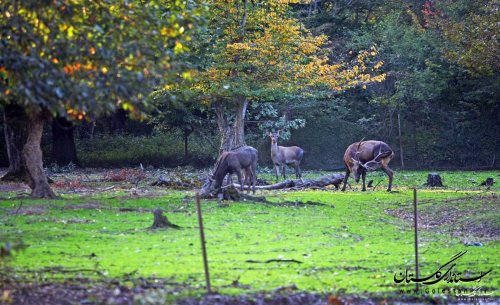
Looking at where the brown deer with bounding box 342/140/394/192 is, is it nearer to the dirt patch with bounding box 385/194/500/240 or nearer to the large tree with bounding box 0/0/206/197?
the dirt patch with bounding box 385/194/500/240

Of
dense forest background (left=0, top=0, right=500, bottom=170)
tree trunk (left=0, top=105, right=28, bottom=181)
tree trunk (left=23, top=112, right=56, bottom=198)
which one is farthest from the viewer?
dense forest background (left=0, top=0, right=500, bottom=170)

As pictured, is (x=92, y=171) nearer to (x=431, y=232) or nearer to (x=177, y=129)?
(x=177, y=129)

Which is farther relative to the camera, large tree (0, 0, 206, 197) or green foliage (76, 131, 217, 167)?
green foliage (76, 131, 217, 167)

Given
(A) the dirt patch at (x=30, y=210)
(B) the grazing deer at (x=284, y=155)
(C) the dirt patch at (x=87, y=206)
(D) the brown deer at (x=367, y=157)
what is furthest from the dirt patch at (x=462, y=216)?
(B) the grazing deer at (x=284, y=155)

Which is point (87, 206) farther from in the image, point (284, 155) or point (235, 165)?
point (284, 155)

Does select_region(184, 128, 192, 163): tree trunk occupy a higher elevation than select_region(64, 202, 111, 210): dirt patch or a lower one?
higher

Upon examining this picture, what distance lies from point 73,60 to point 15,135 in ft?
59.3

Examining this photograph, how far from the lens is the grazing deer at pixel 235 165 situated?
28.1 metres

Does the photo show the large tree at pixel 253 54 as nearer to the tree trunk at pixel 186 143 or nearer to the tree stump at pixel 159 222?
the tree trunk at pixel 186 143

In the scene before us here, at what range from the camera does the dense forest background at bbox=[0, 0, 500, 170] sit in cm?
4700

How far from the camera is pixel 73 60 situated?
1235cm

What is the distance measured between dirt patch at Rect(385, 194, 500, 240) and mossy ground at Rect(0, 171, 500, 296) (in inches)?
1.4

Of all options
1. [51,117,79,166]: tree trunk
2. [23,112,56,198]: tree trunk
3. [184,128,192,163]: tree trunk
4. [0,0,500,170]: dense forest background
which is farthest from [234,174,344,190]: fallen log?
[51,117,79,166]: tree trunk

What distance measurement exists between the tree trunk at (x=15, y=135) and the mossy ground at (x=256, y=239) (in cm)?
247
